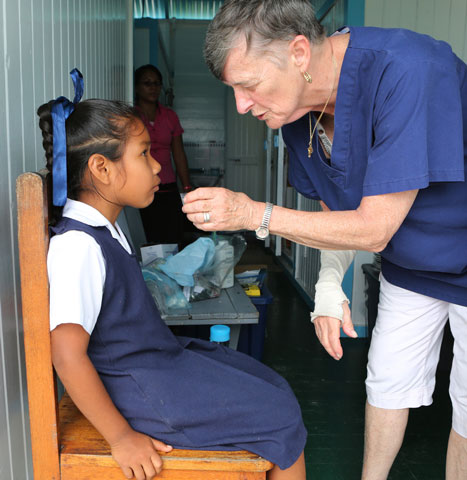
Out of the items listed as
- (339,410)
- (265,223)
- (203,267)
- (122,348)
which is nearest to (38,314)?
(122,348)

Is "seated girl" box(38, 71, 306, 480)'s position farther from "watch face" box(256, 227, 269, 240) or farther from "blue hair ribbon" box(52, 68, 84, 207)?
"watch face" box(256, 227, 269, 240)

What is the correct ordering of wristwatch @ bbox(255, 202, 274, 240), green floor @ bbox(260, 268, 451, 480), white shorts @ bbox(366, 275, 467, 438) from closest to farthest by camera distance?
wristwatch @ bbox(255, 202, 274, 240)
white shorts @ bbox(366, 275, 467, 438)
green floor @ bbox(260, 268, 451, 480)

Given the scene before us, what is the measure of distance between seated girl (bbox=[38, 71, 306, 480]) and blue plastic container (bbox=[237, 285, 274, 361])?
4.52ft

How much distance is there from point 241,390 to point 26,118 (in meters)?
0.85

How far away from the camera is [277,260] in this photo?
5.96 meters

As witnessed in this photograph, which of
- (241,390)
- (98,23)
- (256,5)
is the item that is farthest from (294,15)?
(98,23)

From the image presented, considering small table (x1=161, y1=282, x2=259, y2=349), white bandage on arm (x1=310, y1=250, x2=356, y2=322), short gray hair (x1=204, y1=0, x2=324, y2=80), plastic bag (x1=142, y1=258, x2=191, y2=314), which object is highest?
short gray hair (x1=204, y1=0, x2=324, y2=80)

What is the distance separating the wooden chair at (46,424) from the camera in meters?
1.02

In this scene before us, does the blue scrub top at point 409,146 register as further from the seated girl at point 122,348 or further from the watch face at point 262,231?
the seated girl at point 122,348

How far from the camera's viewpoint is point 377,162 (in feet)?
3.76

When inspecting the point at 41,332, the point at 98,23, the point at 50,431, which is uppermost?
the point at 98,23

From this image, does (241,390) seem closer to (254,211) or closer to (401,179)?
(254,211)

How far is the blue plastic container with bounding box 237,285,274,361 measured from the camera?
2711 millimetres

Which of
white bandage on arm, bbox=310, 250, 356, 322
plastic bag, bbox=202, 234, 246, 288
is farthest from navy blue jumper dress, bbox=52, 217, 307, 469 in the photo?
plastic bag, bbox=202, 234, 246, 288
